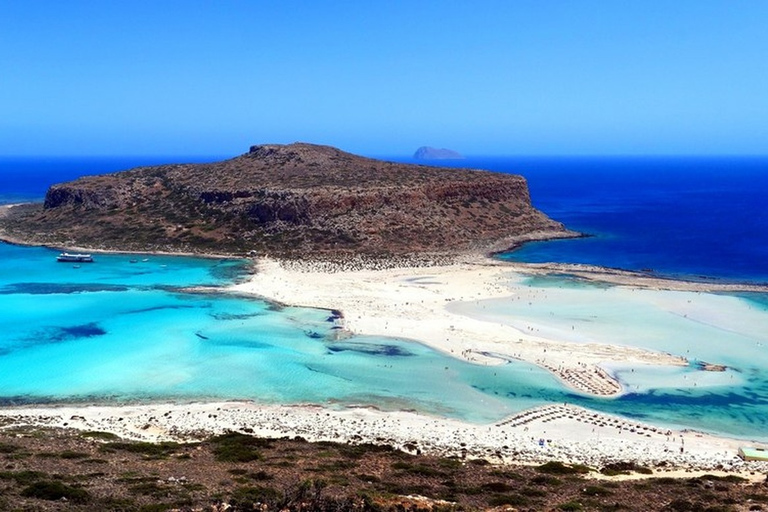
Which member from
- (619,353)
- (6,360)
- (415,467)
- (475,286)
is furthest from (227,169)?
(415,467)

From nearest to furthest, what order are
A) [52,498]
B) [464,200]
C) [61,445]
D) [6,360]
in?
[52,498], [61,445], [6,360], [464,200]

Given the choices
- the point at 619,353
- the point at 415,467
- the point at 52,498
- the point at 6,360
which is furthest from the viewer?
the point at 619,353

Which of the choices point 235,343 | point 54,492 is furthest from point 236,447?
point 235,343

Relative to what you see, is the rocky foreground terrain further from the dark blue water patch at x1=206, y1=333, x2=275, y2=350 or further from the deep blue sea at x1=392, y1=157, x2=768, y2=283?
the deep blue sea at x1=392, y1=157, x2=768, y2=283

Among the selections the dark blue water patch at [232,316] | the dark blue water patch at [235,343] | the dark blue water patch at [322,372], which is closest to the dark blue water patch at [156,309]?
the dark blue water patch at [232,316]

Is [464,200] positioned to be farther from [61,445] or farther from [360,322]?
[61,445]

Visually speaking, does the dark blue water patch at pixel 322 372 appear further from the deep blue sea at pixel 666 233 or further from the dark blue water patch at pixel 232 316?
the deep blue sea at pixel 666 233
